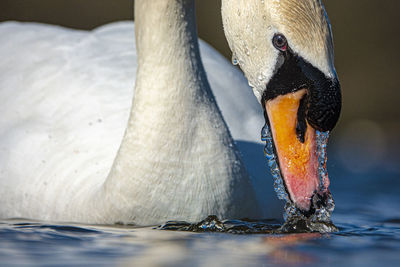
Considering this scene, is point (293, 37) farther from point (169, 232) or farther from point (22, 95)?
point (22, 95)

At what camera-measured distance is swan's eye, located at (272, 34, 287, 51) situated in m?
3.27

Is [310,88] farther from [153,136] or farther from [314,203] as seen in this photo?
[153,136]

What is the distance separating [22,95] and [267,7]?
6.29 feet

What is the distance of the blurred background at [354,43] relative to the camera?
12891 millimetres

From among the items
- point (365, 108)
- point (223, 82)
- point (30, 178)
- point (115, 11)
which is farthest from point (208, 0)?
point (30, 178)

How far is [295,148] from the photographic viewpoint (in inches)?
131

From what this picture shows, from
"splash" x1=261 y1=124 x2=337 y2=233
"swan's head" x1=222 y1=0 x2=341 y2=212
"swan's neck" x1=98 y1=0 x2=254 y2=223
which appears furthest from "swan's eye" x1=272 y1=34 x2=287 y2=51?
"swan's neck" x1=98 y1=0 x2=254 y2=223

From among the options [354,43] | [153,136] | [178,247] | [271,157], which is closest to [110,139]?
[153,136]

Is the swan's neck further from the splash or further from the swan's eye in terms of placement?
the swan's eye

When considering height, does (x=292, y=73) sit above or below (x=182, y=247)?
above

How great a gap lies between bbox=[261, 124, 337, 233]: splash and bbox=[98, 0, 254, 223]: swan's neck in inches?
11.8

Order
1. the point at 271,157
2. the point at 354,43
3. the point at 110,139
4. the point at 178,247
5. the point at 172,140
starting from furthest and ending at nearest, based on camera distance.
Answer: the point at 354,43, the point at 110,139, the point at 172,140, the point at 271,157, the point at 178,247

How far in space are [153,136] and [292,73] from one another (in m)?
0.80

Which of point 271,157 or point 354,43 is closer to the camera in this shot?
point 271,157
